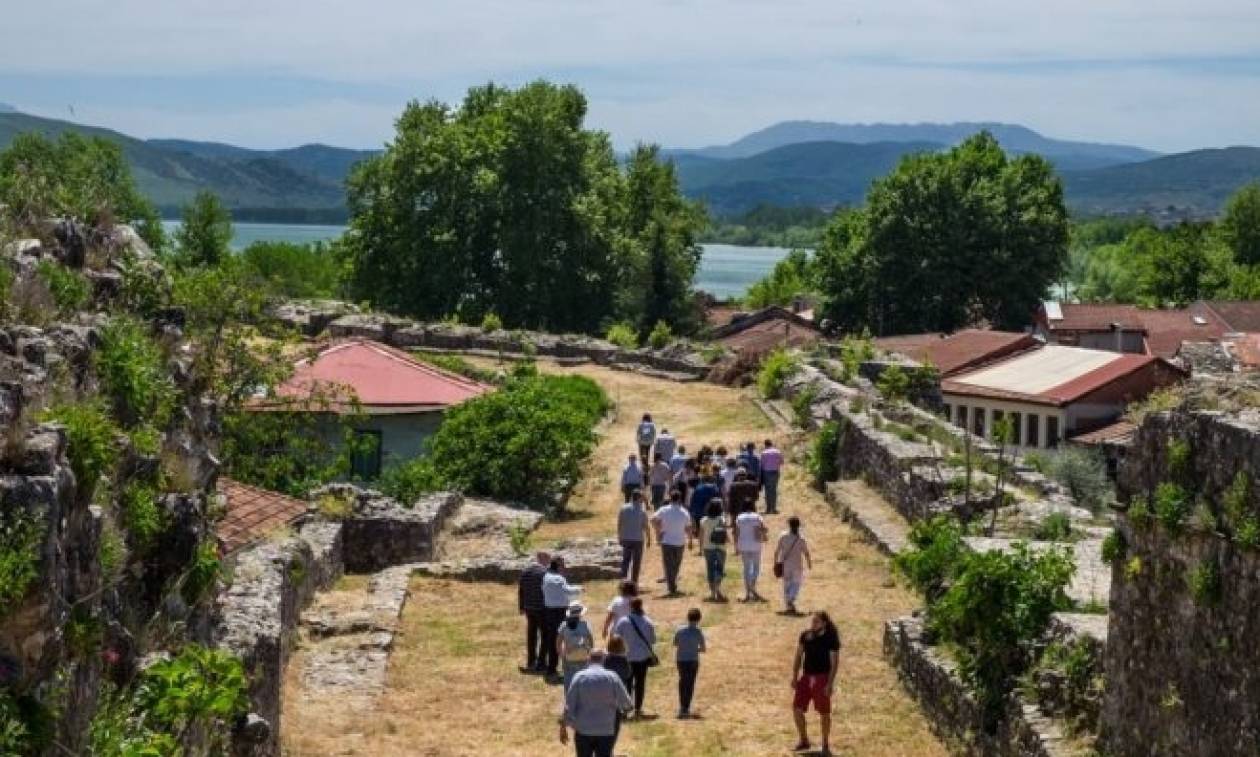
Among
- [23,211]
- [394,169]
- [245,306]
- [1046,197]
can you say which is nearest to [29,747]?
[23,211]

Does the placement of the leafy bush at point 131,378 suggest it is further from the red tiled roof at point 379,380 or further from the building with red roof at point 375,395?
the red tiled roof at point 379,380

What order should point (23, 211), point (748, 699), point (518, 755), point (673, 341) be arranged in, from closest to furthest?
point (23, 211) < point (518, 755) < point (748, 699) < point (673, 341)

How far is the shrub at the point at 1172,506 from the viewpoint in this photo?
11.3 metres

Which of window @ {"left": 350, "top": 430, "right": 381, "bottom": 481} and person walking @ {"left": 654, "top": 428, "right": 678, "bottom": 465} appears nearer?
person walking @ {"left": 654, "top": 428, "right": 678, "bottom": 465}

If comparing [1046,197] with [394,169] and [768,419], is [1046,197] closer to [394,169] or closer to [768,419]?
[394,169]

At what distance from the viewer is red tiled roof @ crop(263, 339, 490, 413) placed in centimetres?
3078

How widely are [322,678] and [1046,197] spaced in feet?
212

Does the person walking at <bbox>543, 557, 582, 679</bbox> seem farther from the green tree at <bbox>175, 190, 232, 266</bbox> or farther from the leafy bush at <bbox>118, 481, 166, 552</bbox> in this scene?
the green tree at <bbox>175, 190, 232, 266</bbox>

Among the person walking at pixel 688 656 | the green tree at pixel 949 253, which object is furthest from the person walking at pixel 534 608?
the green tree at pixel 949 253

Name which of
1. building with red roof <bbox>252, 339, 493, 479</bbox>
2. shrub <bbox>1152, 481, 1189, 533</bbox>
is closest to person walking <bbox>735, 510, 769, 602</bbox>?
shrub <bbox>1152, 481, 1189, 533</bbox>

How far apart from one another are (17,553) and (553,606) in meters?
10.3

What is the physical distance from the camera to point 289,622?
1770 cm

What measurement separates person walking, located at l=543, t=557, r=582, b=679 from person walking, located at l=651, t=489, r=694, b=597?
3214 millimetres

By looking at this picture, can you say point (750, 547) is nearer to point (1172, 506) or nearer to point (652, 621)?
point (652, 621)
